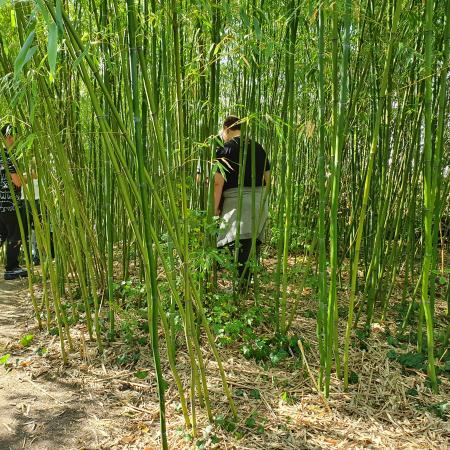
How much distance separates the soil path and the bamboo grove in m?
0.17

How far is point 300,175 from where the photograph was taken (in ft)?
11.8

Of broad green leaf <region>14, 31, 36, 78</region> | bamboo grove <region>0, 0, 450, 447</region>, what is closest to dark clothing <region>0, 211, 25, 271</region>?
bamboo grove <region>0, 0, 450, 447</region>

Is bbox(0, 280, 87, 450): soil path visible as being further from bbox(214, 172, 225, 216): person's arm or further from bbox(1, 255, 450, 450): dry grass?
bbox(214, 172, 225, 216): person's arm

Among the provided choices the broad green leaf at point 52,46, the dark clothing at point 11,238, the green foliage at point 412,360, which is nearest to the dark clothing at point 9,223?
the dark clothing at point 11,238

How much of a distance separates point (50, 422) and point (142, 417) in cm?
34

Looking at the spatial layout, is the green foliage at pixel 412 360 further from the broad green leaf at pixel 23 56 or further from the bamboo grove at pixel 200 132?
the broad green leaf at pixel 23 56

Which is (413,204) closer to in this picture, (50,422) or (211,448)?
(211,448)

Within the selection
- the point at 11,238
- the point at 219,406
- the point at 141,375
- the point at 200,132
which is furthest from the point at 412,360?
the point at 11,238

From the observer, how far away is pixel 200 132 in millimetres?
2084

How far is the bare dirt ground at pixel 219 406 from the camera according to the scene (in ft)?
4.49

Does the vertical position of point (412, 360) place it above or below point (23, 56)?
below

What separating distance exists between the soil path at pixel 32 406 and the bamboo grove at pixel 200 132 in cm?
17

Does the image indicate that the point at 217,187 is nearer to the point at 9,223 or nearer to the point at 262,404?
the point at 262,404

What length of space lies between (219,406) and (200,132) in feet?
4.24
